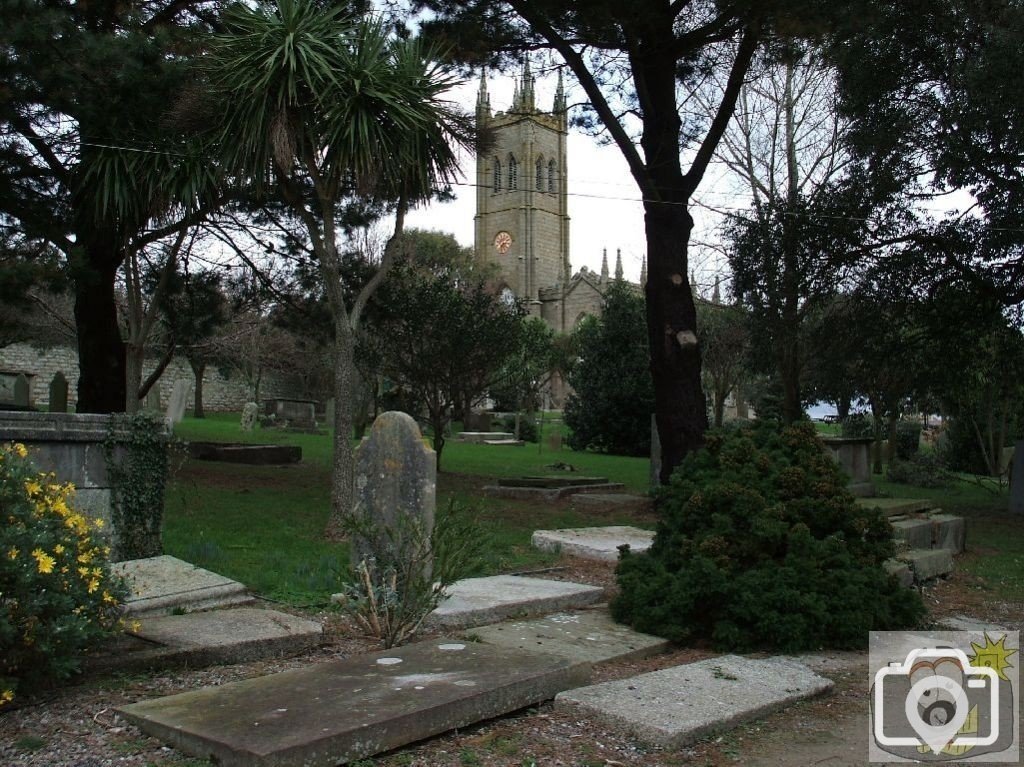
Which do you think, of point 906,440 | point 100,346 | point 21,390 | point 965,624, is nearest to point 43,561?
point 965,624

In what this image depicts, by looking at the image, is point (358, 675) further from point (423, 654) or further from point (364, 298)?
Answer: point (364, 298)

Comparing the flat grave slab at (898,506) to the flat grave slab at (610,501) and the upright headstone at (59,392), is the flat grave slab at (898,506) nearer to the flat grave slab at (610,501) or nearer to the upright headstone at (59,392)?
the flat grave slab at (610,501)

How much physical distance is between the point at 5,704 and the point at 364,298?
622 centimetres

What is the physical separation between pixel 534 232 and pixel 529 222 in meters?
1.01

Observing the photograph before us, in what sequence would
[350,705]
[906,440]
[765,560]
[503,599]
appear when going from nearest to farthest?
[350,705]
[765,560]
[503,599]
[906,440]

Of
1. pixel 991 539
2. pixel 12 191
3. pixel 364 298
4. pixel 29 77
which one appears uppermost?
pixel 29 77

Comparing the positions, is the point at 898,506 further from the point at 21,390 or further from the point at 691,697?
the point at 21,390

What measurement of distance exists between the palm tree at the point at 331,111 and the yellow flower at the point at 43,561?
508 cm

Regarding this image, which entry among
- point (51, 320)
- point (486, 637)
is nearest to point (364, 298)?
point (486, 637)

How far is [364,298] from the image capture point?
Result: 31.6 feet

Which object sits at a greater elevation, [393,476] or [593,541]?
[393,476]

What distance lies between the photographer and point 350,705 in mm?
3607

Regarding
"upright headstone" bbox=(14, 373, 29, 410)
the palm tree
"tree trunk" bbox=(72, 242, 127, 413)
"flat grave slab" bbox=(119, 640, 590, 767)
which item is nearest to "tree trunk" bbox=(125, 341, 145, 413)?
"tree trunk" bbox=(72, 242, 127, 413)

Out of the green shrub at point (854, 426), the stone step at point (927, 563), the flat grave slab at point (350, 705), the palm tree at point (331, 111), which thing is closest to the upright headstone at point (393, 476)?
the flat grave slab at point (350, 705)
